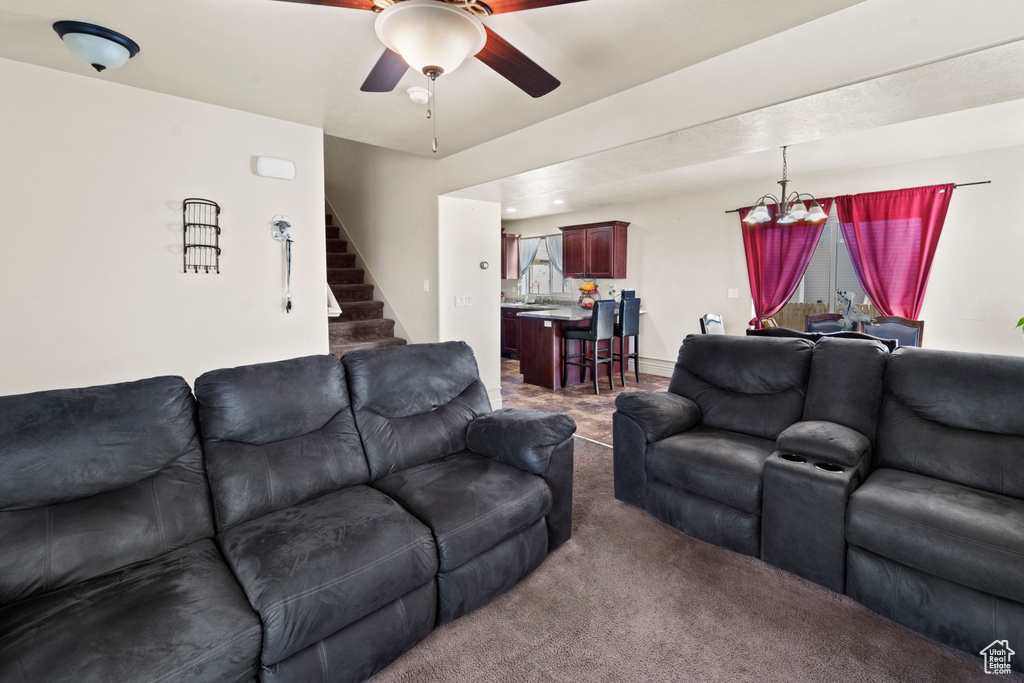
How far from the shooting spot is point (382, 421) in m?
2.25

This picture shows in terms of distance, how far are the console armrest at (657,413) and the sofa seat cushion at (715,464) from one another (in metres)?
0.06

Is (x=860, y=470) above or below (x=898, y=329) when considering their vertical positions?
below

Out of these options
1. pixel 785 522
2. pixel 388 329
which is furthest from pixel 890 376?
pixel 388 329

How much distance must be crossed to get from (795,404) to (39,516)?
10.7ft

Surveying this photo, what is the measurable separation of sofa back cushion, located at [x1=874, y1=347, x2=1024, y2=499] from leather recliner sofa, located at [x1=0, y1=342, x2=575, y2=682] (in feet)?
5.25

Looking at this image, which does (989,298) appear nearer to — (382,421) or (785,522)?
(785,522)

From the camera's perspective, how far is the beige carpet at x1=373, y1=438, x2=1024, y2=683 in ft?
5.27

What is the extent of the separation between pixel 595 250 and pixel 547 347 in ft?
7.53

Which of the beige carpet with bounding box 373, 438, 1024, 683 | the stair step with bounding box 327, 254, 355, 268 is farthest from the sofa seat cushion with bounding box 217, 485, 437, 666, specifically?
the stair step with bounding box 327, 254, 355, 268

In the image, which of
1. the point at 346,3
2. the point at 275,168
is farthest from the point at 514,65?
the point at 275,168

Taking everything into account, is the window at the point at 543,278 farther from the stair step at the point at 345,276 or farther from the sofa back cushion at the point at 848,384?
the sofa back cushion at the point at 848,384

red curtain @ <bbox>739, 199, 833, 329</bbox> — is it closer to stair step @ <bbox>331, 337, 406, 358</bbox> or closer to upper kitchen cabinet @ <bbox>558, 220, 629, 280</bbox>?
upper kitchen cabinet @ <bbox>558, 220, 629, 280</bbox>

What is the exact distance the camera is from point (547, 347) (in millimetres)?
5875

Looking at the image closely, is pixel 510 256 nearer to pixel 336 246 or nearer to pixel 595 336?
pixel 336 246
